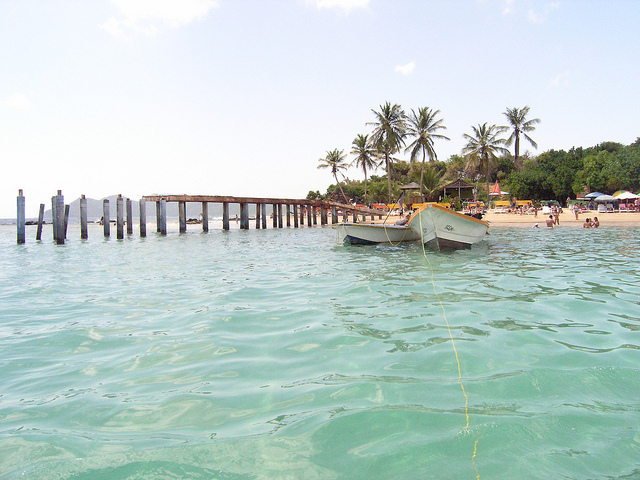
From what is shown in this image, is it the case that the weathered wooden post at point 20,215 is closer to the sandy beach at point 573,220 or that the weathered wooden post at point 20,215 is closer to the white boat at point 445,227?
the white boat at point 445,227

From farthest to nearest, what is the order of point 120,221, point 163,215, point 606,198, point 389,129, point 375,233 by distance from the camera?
point 389,129 → point 606,198 → point 163,215 → point 120,221 → point 375,233

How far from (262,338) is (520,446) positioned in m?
2.86

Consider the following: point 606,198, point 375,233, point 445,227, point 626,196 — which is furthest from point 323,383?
point 606,198

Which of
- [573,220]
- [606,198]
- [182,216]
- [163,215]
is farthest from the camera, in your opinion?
[606,198]

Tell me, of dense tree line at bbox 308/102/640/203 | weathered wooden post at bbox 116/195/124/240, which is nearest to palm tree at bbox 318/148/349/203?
dense tree line at bbox 308/102/640/203

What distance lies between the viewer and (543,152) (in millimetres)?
53562

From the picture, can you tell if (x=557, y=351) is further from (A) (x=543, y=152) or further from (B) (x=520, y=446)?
(A) (x=543, y=152)

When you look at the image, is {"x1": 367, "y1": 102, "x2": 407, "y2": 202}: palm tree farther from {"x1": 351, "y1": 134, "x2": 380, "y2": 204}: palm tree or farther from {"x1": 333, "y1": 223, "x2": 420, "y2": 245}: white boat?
{"x1": 333, "y1": 223, "x2": 420, "y2": 245}: white boat

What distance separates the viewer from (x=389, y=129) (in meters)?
45.6

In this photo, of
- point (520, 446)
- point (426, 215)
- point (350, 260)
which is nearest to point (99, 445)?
point (520, 446)

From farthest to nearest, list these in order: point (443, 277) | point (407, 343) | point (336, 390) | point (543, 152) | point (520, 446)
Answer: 1. point (543, 152)
2. point (443, 277)
3. point (407, 343)
4. point (336, 390)
5. point (520, 446)

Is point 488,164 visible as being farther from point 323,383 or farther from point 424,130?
point 323,383

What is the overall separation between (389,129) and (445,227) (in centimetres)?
3418

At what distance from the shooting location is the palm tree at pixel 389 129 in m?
45.4
